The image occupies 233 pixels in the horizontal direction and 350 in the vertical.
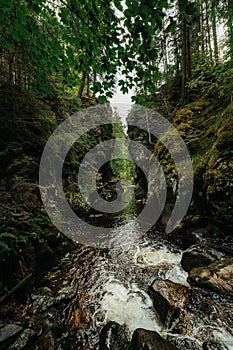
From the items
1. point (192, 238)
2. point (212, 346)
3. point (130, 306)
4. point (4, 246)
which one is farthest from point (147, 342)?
point (192, 238)

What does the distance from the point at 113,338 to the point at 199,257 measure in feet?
9.09

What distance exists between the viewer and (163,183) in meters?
8.73

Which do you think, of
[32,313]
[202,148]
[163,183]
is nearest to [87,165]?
[163,183]

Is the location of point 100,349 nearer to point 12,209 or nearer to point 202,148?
point 12,209

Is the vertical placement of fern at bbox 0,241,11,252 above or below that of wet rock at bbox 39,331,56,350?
above

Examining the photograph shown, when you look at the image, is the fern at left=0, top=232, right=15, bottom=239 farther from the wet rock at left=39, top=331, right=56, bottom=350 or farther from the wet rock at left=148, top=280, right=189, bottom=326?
the wet rock at left=148, top=280, right=189, bottom=326

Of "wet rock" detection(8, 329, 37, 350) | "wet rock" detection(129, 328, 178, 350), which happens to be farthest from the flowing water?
"wet rock" detection(8, 329, 37, 350)

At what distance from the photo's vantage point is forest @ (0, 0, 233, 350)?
7.68 ft

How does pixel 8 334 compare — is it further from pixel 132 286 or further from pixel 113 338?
pixel 132 286

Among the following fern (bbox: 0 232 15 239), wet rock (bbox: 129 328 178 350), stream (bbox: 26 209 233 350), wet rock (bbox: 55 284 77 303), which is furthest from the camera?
wet rock (bbox: 55 284 77 303)

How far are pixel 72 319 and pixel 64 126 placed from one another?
9246 mm

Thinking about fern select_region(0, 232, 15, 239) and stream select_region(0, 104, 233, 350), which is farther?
fern select_region(0, 232, 15, 239)

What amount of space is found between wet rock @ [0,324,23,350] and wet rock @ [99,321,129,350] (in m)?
1.30

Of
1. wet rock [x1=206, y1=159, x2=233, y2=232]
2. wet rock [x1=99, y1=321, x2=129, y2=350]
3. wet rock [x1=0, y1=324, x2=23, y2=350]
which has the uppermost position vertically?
wet rock [x1=206, y1=159, x2=233, y2=232]
